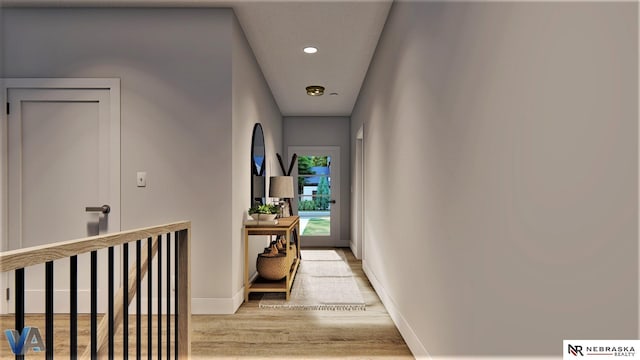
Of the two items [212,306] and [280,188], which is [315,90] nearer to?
[280,188]

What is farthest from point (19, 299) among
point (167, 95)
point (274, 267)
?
point (274, 267)

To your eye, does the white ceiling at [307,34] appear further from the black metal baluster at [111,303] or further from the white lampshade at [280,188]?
the black metal baluster at [111,303]

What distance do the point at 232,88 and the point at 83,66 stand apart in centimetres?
117

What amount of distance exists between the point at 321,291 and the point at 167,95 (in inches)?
88.5

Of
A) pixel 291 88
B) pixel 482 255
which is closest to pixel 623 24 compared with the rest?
pixel 482 255

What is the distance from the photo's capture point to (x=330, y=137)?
7473 mm

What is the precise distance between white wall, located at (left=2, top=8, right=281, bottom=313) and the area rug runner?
22.5 inches

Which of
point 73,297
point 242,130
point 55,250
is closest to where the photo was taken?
point 55,250

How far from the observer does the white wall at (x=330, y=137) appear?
7.43 metres

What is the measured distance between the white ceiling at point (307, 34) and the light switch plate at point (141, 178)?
4.27 feet

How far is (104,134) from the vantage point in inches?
127

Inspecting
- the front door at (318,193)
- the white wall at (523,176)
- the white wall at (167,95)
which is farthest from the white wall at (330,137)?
the white wall at (523,176)

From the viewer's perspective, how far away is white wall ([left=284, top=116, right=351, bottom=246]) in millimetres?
7434

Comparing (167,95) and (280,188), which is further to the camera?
(280,188)
